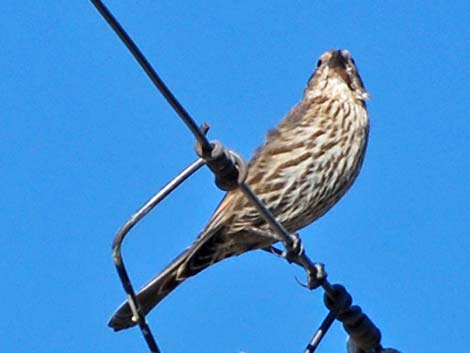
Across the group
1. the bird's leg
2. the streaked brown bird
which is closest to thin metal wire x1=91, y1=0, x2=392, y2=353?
the bird's leg

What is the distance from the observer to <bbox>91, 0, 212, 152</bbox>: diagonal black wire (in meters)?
4.05

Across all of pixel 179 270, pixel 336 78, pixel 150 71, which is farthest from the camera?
pixel 336 78

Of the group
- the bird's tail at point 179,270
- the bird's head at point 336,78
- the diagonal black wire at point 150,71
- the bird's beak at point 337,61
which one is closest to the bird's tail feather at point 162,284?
the bird's tail at point 179,270

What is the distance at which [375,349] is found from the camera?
17.4ft

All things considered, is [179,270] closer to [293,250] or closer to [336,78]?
[293,250]

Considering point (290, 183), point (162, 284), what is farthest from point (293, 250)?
point (290, 183)

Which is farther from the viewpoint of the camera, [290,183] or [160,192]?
[290,183]

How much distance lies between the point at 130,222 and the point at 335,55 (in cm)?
442

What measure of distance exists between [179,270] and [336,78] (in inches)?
72.0

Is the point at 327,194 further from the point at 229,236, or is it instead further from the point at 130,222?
the point at 130,222

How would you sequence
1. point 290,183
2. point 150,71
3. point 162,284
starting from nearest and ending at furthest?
point 150,71 → point 162,284 → point 290,183

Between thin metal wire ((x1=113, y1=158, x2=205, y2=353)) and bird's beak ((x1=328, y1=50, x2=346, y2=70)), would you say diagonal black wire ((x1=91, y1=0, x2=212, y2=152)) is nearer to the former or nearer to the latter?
thin metal wire ((x1=113, y1=158, x2=205, y2=353))

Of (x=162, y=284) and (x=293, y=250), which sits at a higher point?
(x=162, y=284)

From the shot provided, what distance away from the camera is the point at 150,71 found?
4.21 meters
